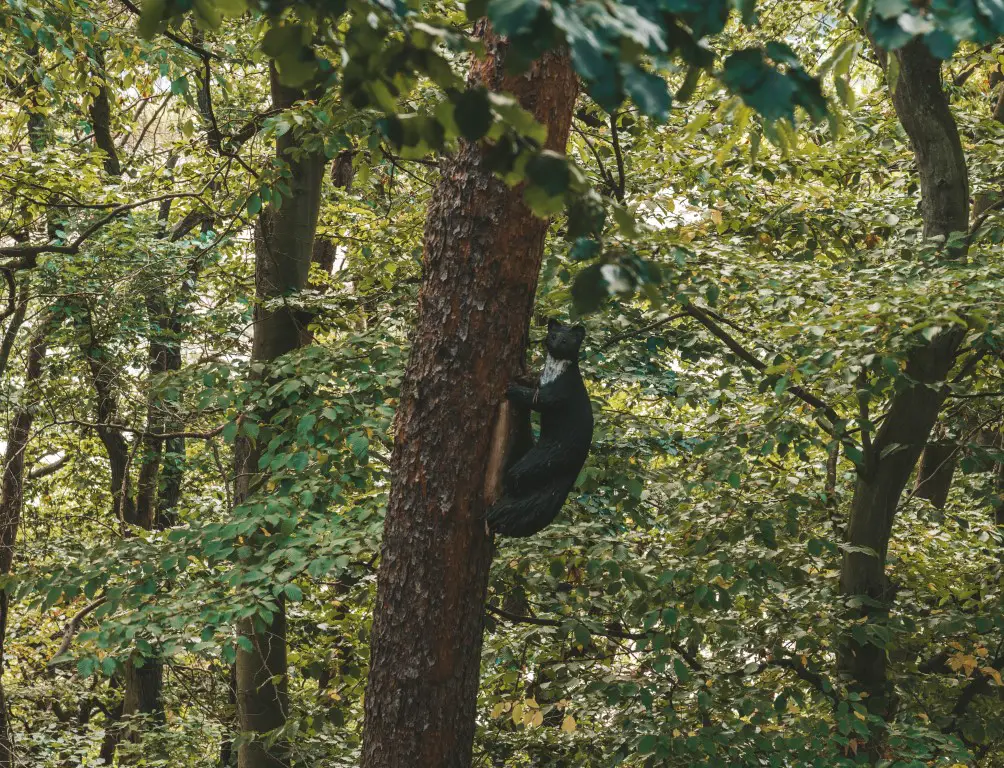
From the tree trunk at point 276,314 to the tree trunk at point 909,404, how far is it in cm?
372

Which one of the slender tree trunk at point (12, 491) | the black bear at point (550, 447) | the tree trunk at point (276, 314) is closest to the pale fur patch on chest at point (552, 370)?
Result: the black bear at point (550, 447)

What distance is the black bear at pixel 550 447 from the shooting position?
3.12 metres

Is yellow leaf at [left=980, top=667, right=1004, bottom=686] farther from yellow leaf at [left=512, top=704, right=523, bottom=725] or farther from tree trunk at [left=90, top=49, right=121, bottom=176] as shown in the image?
tree trunk at [left=90, top=49, right=121, bottom=176]

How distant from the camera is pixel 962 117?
6.70m

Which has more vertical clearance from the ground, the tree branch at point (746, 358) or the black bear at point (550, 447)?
the tree branch at point (746, 358)

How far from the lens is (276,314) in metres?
6.41

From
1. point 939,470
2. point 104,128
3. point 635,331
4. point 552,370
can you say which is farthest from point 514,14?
point 104,128

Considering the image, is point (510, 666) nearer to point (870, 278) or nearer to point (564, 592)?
point (564, 592)

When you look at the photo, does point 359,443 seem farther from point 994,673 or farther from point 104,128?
point 104,128

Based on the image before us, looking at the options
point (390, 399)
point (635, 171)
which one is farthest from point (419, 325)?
point (635, 171)

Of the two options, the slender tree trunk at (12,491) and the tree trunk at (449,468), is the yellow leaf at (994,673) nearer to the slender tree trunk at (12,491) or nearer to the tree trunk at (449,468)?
the tree trunk at (449,468)

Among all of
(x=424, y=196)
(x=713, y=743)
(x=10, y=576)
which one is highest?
(x=424, y=196)

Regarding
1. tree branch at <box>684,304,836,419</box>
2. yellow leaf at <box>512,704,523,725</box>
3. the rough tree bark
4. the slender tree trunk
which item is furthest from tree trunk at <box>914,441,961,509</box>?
the slender tree trunk

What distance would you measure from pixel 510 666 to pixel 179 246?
4.57 metres
